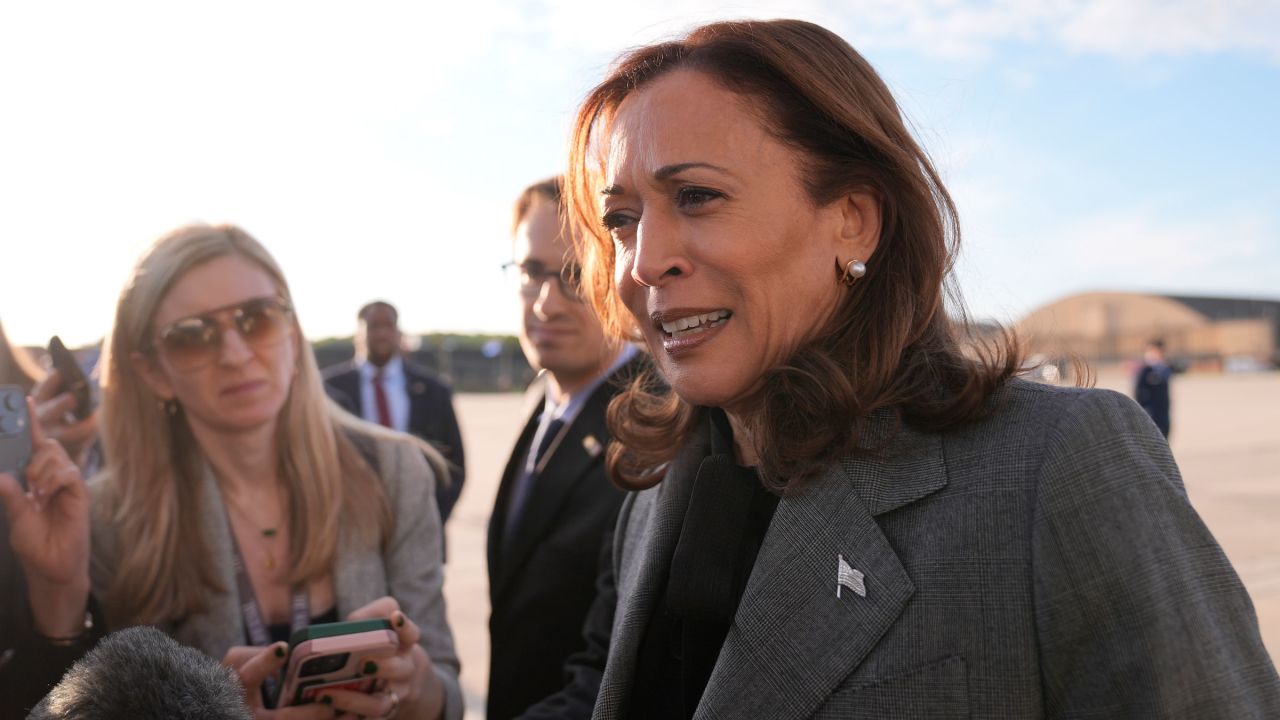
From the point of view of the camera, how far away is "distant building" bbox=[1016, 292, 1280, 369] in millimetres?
76000

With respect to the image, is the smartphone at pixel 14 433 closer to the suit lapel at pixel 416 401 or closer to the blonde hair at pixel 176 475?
the blonde hair at pixel 176 475

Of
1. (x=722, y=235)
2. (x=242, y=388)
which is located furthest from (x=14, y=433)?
(x=722, y=235)

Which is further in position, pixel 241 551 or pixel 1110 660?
pixel 241 551

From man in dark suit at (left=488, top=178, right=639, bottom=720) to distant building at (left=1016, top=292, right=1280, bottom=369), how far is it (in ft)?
250

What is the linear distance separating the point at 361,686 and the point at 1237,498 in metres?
11.7

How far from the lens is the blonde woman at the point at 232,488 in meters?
2.58

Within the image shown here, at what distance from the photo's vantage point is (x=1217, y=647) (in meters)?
1.36

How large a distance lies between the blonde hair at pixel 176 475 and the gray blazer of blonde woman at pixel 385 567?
0.03m

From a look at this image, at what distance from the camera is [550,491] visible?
3.24 metres

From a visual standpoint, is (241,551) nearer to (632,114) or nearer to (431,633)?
(431,633)

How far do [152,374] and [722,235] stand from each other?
5.72 ft

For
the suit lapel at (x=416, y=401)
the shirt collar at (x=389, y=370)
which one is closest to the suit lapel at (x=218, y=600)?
the suit lapel at (x=416, y=401)

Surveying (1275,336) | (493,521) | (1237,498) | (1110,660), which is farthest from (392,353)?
(1275,336)

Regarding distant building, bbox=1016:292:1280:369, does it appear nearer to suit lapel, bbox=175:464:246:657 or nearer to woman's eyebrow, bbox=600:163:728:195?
suit lapel, bbox=175:464:246:657
